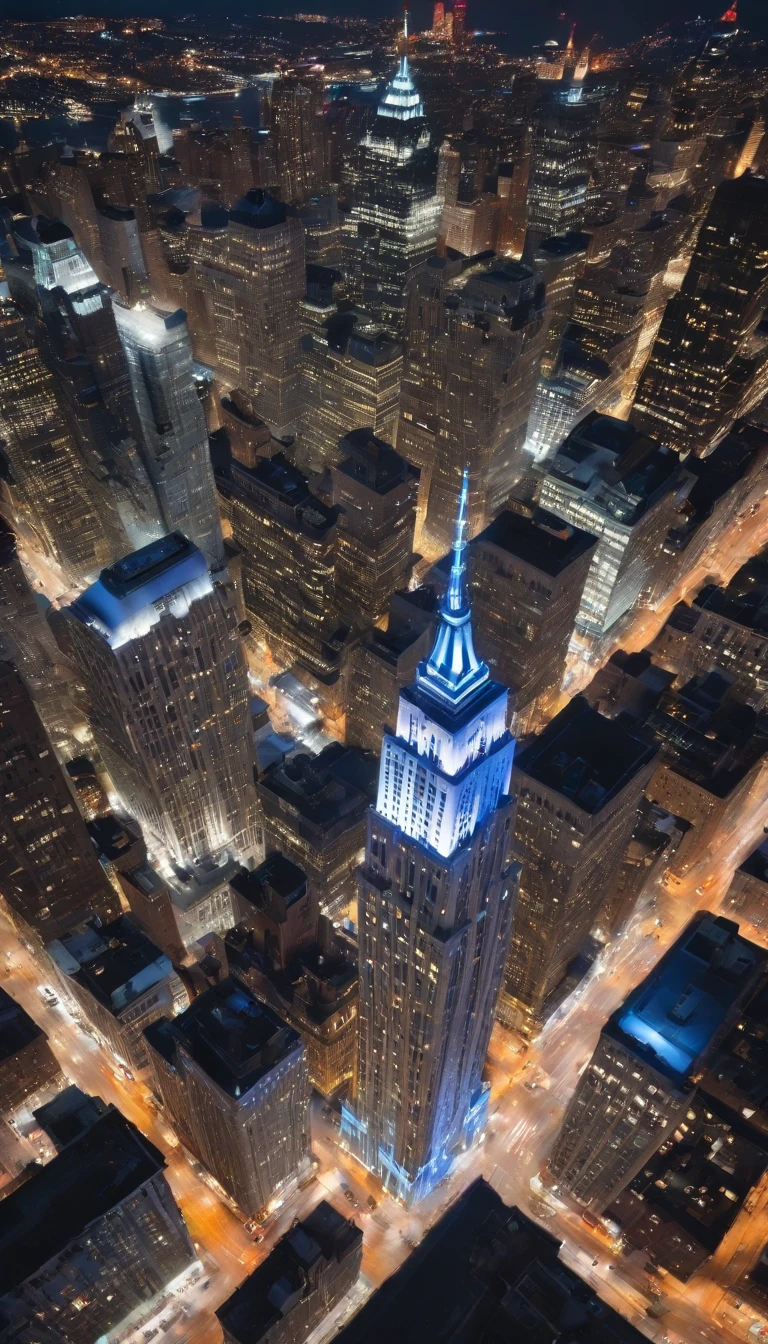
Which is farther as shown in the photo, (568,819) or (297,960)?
(297,960)

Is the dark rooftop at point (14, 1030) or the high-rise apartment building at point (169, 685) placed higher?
the high-rise apartment building at point (169, 685)

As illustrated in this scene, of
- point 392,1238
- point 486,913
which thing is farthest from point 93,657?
point 392,1238

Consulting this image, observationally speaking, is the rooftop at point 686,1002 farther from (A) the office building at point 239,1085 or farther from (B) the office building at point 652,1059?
(A) the office building at point 239,1085

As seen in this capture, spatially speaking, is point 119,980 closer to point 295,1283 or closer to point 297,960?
point 297,960

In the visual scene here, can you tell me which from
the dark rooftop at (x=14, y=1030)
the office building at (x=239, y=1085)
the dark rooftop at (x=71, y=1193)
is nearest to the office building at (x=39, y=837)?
the dark rooftop at (x=14, y=1030)

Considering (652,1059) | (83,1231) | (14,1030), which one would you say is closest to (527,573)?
(652,1059)

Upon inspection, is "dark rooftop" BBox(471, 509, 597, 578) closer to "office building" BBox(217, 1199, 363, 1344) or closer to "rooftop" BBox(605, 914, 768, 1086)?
"rooftop" BBox(605, 914, 768, 1086)
